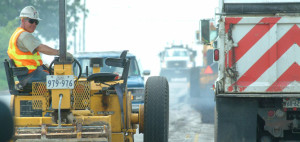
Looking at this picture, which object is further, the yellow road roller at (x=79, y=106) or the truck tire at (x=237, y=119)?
the truck tire at (x=237, y=119)

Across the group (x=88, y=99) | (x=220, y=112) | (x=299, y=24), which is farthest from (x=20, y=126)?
(x=299, y=24)

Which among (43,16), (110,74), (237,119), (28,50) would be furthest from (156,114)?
(43,16)

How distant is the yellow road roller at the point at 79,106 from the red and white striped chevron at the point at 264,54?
1.07 metres

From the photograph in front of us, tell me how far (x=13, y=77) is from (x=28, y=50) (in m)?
0.33

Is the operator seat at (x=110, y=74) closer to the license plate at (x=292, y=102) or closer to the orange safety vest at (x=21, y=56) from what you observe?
the orange safety vest at (x=21, y=56)

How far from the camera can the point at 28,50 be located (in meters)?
6.50

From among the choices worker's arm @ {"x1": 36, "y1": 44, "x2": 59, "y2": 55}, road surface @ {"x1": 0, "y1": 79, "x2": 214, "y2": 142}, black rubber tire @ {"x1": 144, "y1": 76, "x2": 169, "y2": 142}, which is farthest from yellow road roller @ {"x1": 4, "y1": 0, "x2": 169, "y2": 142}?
road surface @ {"x1": 0, "y1": 79, "x2": 214, "y2": 142}

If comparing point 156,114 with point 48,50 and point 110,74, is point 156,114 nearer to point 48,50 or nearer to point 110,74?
point 110,74

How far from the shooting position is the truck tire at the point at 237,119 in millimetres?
7742

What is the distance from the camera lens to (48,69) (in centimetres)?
661

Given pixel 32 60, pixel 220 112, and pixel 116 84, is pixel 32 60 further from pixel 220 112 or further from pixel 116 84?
pixel 220 112

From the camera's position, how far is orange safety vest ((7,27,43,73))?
650 cm

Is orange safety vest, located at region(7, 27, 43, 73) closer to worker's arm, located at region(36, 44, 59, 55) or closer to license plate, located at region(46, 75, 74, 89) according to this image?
worker's arm, located at region(36, 44, 59, 55)

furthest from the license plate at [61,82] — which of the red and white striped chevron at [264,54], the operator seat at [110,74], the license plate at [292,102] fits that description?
Result: the license plate at [292,102]
